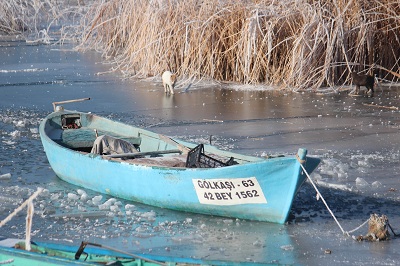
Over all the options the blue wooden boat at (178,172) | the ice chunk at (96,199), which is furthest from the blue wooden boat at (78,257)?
the ice chunk at (96,199)


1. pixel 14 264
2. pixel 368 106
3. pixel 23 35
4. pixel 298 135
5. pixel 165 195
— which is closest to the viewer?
pixel 14 264

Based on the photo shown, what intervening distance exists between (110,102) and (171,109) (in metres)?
1.36

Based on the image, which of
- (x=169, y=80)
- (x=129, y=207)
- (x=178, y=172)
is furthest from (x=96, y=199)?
(x=169, y=80)

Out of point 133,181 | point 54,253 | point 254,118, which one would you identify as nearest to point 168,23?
point 254,118

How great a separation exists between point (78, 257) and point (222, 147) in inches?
222

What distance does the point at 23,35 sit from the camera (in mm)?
27234

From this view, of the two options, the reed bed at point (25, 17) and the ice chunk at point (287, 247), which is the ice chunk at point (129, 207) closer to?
the ice chunk at point (287, 247)

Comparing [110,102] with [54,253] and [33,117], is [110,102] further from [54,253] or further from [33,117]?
[54,253]

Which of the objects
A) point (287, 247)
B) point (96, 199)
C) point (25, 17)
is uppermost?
point (25, 17)

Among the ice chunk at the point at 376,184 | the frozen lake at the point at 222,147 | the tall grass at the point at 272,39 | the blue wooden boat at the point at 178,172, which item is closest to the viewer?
the frozen lake at the point at 222,147

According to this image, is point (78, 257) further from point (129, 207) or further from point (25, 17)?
point (25, 17)

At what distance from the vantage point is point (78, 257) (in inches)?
218

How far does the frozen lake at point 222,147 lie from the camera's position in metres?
7.13

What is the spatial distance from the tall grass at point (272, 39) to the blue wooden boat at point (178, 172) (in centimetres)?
569
